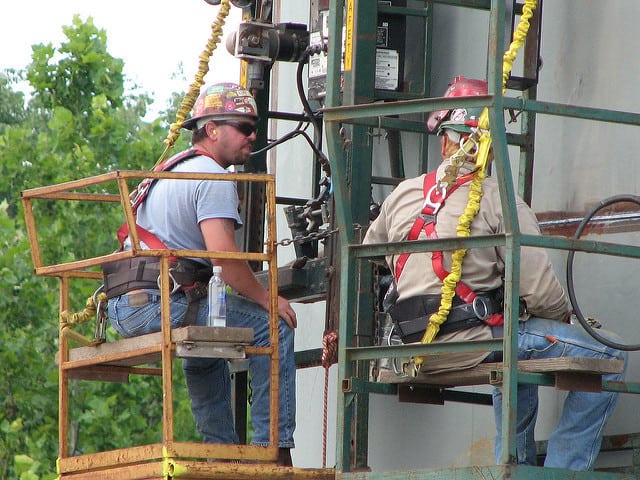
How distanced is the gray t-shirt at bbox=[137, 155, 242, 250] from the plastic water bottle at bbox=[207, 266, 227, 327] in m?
0.31

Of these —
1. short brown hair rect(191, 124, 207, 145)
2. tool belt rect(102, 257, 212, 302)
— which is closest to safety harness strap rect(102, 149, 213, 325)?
tool belt rect(102, 257, 212, 302)

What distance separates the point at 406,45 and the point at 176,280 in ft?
8.78

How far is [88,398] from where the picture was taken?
18.9m

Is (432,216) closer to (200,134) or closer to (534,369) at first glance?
(534,369)

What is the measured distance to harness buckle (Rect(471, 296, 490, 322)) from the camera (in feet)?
19.8

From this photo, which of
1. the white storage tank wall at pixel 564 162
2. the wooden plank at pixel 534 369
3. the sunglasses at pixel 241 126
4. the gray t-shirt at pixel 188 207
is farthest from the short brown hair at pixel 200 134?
the white storage tank wall at pixel 564 162

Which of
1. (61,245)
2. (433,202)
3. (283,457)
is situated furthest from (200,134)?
(61,245)

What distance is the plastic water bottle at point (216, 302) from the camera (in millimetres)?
6477

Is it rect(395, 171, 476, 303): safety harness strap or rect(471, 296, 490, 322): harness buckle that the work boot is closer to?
rect(395, 171, 476, 303): safety harness strap

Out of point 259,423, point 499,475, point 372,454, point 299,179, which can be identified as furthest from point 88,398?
point 499,475

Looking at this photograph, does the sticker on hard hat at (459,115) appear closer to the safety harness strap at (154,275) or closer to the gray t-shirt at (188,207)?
the gray t-shirt at (188,207)

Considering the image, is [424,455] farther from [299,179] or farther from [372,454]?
[299,179]

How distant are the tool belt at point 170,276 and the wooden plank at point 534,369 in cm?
108

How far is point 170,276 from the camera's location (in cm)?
665
